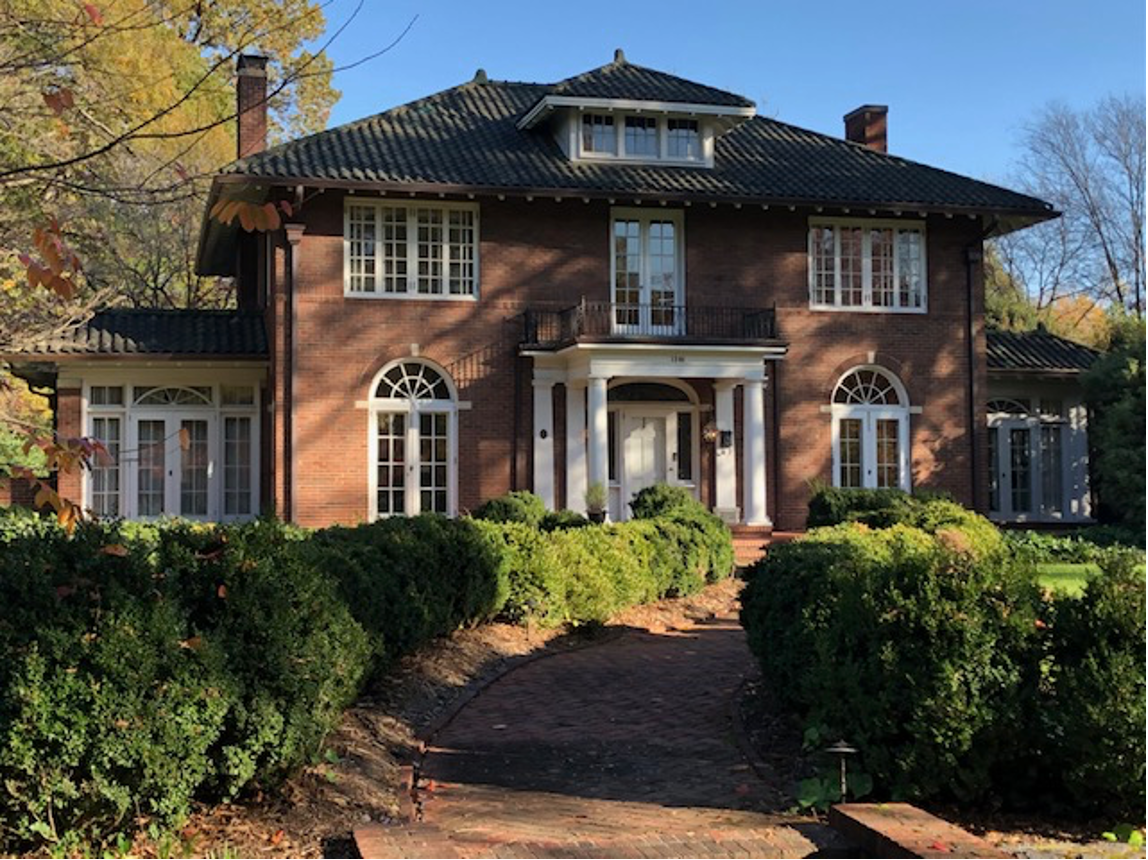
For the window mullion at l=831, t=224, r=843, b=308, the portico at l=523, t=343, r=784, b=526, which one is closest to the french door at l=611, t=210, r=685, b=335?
the portico at l=523, t=343, r=784, b=526

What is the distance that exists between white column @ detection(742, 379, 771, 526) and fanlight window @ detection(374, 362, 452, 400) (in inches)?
210

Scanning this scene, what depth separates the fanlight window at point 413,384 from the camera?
21391mm

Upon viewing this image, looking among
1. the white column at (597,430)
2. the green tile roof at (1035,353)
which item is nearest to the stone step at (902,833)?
the white column at (597,430)

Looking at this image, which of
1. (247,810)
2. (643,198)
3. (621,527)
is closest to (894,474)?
(643,198)

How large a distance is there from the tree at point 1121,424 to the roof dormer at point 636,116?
8.75 metres

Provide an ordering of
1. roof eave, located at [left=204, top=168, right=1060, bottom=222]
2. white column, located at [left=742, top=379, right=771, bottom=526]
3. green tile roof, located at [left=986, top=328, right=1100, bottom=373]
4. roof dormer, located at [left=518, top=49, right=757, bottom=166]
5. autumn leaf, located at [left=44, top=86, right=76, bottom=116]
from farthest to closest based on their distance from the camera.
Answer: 1. green tile roof, located at [left=986, top=328, right=1100, bottom=373]
2. roof dormer, located at [left=518, top=49, right=757, bottom=166]
3. white column, located at [left=742, top=379, right=771, bottom=526]
4. roof eave, located at [left=204, top=168, right=1060, bottom=222]
5. autumn leaf, located at [left=44, top=86, right=76, bottom=116]

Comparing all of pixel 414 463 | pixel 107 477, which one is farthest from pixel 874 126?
pixel 107 477

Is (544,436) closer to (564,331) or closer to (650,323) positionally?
(564,331)

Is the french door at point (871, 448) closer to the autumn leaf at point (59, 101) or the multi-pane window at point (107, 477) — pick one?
the multi-pane window at point (107, 477)

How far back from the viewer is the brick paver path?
227 inches

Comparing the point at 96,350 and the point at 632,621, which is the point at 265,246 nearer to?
the point at 96,350

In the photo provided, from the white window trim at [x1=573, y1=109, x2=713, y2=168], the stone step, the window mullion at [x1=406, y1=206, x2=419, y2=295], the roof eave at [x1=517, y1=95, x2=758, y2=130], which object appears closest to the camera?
the stone step

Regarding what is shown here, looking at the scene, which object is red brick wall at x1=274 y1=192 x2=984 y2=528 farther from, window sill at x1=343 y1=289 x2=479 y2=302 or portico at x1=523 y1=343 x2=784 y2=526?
portico at x1=523 y1=343 x2=784 y2=526

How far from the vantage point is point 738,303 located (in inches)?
894
